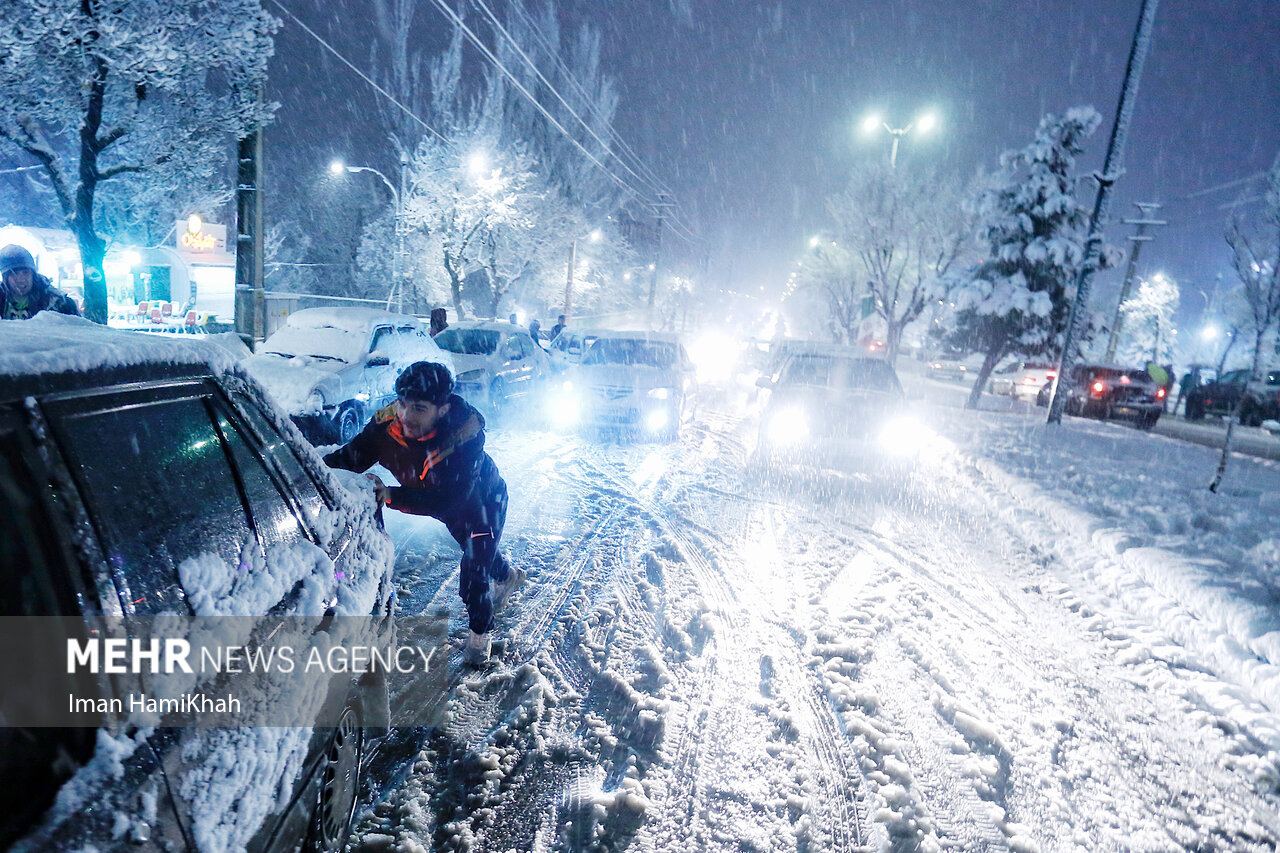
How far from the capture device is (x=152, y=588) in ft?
4.62

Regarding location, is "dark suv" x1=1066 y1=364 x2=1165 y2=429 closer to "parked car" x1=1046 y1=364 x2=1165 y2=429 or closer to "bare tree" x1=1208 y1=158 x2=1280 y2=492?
"parked car" x1=1046 y1=364 x2=1165 y2=429

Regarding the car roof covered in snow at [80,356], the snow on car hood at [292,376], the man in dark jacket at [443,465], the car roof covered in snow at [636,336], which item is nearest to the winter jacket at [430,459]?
the man in dark jacket at [443,465]

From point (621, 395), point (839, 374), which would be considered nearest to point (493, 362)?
point (621, 395)

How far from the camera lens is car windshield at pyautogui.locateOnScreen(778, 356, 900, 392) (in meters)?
9.86

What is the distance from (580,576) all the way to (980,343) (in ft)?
66.7

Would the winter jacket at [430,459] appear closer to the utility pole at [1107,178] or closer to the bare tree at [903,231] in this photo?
the utility pole at [1107,178]

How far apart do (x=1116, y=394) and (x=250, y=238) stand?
23571 mm

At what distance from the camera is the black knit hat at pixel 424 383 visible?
3.42 metres

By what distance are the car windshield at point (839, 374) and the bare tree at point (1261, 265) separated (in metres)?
4.34

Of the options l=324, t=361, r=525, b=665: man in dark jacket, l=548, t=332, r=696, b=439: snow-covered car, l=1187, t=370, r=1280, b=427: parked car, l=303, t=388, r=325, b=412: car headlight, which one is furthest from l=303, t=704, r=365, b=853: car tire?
l=1187, t=370, r=1280, b=427: parked car

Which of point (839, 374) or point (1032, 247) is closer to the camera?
point (839, 374)

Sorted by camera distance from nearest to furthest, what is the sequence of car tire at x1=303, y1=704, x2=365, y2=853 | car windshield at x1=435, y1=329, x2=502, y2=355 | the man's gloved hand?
car tire at x1=303, y1=704, x2=365, y2=853, the man's gloved hand, car windshield at x1=435, y1=329, x2=502, y2=355

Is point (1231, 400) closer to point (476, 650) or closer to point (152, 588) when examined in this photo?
point (476, 650)

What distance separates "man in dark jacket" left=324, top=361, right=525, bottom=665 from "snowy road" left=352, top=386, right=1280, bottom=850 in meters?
0.54
